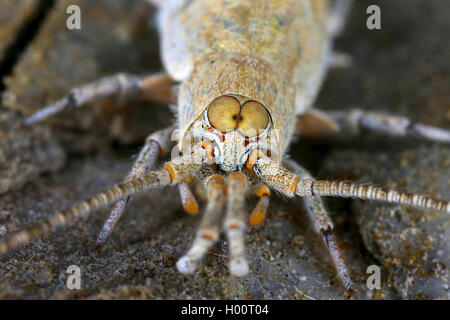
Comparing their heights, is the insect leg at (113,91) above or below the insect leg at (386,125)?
above

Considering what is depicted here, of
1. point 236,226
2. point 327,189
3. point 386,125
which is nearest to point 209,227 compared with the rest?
point 236,226

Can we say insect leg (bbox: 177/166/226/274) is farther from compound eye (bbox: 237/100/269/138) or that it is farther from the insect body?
compound eye (bbox: 237/100/269/138)

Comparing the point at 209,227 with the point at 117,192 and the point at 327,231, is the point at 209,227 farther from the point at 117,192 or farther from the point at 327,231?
the point at 327,231

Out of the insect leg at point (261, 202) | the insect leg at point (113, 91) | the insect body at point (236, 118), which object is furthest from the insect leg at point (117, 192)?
the insect leg at point (113, 91)

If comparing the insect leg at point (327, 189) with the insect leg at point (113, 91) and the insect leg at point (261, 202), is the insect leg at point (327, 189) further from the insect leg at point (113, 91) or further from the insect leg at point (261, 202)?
the insect leg at point (113, 91)

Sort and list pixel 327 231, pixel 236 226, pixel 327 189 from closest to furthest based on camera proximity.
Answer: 1. pixel 236 226
2. pixel 327 189
3. pixel 327 231

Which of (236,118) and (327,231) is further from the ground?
(236,118)
